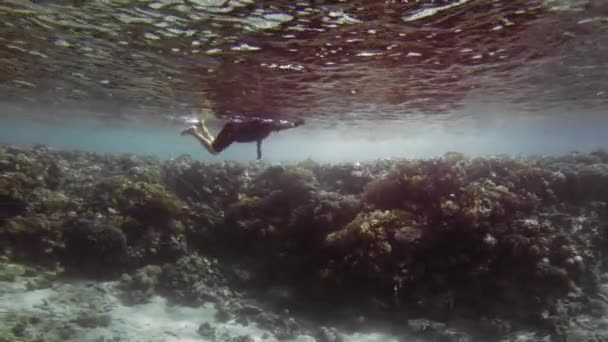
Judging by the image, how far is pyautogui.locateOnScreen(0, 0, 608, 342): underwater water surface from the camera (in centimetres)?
830

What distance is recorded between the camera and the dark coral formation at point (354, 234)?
9070 millimetres

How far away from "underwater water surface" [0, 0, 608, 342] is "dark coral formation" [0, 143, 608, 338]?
5 cm

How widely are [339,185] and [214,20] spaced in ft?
24.5

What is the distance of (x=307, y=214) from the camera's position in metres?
11.6

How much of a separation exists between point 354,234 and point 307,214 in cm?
214

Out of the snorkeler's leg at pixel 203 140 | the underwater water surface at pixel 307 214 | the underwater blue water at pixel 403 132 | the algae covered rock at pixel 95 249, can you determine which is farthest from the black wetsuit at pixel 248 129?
the underwater blue water at pixel 403 132

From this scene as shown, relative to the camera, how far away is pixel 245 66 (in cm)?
1252

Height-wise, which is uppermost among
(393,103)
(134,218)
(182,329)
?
(393,103)

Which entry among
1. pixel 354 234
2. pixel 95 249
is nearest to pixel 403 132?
pixel 354 234

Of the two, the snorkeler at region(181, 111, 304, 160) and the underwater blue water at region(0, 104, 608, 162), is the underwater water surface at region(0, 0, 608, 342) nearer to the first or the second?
the snorkeler at region(181, 111, 304, 160)

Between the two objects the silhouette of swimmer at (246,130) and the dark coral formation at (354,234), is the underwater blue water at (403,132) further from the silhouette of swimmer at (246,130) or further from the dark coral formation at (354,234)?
the silhouette of swimmer at (246,130)

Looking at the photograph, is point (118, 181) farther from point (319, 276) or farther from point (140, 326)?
point (319, 276)

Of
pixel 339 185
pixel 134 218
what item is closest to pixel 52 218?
pixel 134 218

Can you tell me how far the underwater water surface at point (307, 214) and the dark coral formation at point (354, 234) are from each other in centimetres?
5
